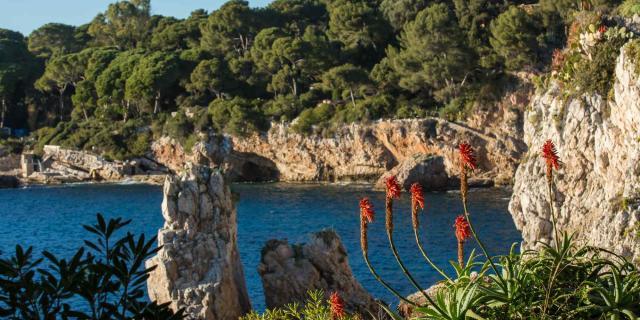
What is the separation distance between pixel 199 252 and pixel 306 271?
275 cm

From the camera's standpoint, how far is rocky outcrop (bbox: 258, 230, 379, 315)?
2106 centimetres

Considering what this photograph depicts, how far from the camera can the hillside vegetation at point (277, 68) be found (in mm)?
62062

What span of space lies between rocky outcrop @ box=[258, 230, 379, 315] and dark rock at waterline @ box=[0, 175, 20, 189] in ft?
191

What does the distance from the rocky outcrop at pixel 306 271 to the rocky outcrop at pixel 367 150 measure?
39082 millimetres

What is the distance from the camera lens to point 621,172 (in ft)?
77.8

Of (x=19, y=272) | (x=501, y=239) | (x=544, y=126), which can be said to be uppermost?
(x=544, y=126)

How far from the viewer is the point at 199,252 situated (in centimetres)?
2095

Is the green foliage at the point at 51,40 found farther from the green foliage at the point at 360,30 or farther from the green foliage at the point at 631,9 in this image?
the green foliage at the point at 631,9

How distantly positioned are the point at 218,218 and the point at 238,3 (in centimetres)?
6556

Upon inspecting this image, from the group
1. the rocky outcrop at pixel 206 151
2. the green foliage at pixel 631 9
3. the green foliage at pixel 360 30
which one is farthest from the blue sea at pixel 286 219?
the green foliage at pixel 360 30

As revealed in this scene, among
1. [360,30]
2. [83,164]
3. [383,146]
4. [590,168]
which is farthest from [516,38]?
[83,164]

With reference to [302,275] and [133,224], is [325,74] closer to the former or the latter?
[133,224]

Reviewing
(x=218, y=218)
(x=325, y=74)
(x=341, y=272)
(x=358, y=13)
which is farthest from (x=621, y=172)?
(x=358, y=13)

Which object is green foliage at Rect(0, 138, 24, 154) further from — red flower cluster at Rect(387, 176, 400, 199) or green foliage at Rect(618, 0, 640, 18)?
red flower cluster at Rect(387, 176, 400, 199)
